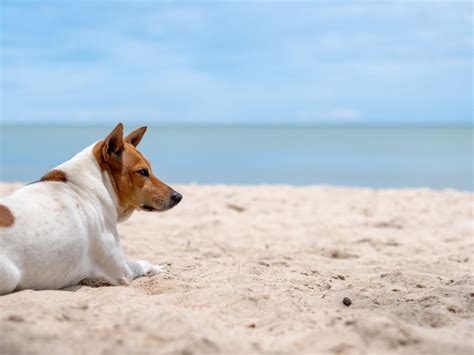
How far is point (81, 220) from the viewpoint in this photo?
5.32 metres

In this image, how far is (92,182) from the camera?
555 centimetres

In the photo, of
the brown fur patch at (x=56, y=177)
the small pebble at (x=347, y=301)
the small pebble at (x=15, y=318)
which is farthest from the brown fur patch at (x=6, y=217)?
the small pebble at (x=347, y=301)

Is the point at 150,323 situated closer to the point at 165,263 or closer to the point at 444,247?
the point at 165,263

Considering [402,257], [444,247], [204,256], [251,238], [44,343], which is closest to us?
[44,343]

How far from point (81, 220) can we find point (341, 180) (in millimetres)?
17139

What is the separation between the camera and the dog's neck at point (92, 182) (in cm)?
552

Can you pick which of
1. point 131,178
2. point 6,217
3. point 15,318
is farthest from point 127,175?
point 15,318

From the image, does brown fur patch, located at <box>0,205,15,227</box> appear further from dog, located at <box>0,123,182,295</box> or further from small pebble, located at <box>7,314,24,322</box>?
small pebble, located at <box>7,314,24,322</box>

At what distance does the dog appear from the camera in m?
4.89

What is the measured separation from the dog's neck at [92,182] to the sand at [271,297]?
0.69 meters

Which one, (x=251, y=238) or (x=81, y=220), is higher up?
(x=81, y=220)

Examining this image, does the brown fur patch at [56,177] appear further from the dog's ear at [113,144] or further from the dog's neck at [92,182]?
the dog's ear at [113,144]

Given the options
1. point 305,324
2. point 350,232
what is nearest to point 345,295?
point 305,324

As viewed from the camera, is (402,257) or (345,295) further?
(402,257)
